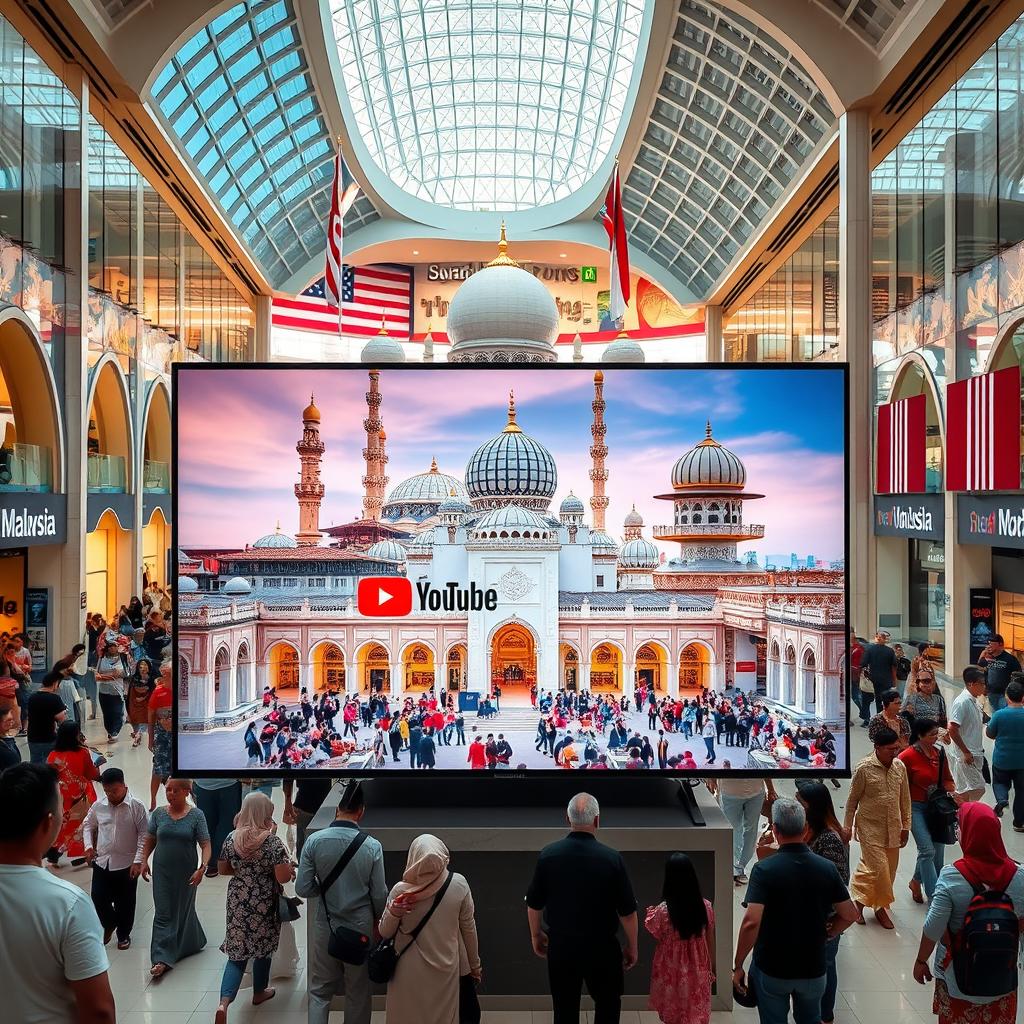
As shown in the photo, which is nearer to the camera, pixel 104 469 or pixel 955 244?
pixel 955 244

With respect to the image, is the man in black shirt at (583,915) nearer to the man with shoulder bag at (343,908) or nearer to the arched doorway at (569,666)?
the man with shoulder bag at (343,908)

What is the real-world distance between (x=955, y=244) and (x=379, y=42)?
29.7 meters

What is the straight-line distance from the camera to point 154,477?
24.4m

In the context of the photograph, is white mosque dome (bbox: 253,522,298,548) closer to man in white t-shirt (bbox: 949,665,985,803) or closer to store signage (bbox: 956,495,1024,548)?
man in white t-shirt (bbox: 949,665,985,803)

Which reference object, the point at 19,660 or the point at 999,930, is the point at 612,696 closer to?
the point at 999,930

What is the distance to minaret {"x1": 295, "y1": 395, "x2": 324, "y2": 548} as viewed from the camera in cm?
634

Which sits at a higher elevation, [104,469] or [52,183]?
[52,183]

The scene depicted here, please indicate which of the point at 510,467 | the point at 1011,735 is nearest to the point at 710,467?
the point at 510,467

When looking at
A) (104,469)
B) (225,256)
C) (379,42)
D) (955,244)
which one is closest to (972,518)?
(955,244)

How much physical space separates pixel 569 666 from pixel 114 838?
350 centimetres

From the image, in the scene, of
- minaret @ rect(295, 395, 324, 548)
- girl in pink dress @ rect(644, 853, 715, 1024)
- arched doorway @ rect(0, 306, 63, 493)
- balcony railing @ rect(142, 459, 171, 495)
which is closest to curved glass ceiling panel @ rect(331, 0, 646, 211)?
balcony railing @ rect(142, 459, 171, 495)

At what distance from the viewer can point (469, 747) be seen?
640 centimetres

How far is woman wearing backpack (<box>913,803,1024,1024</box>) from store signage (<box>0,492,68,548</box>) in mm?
14413

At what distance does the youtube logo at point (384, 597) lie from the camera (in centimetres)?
649
